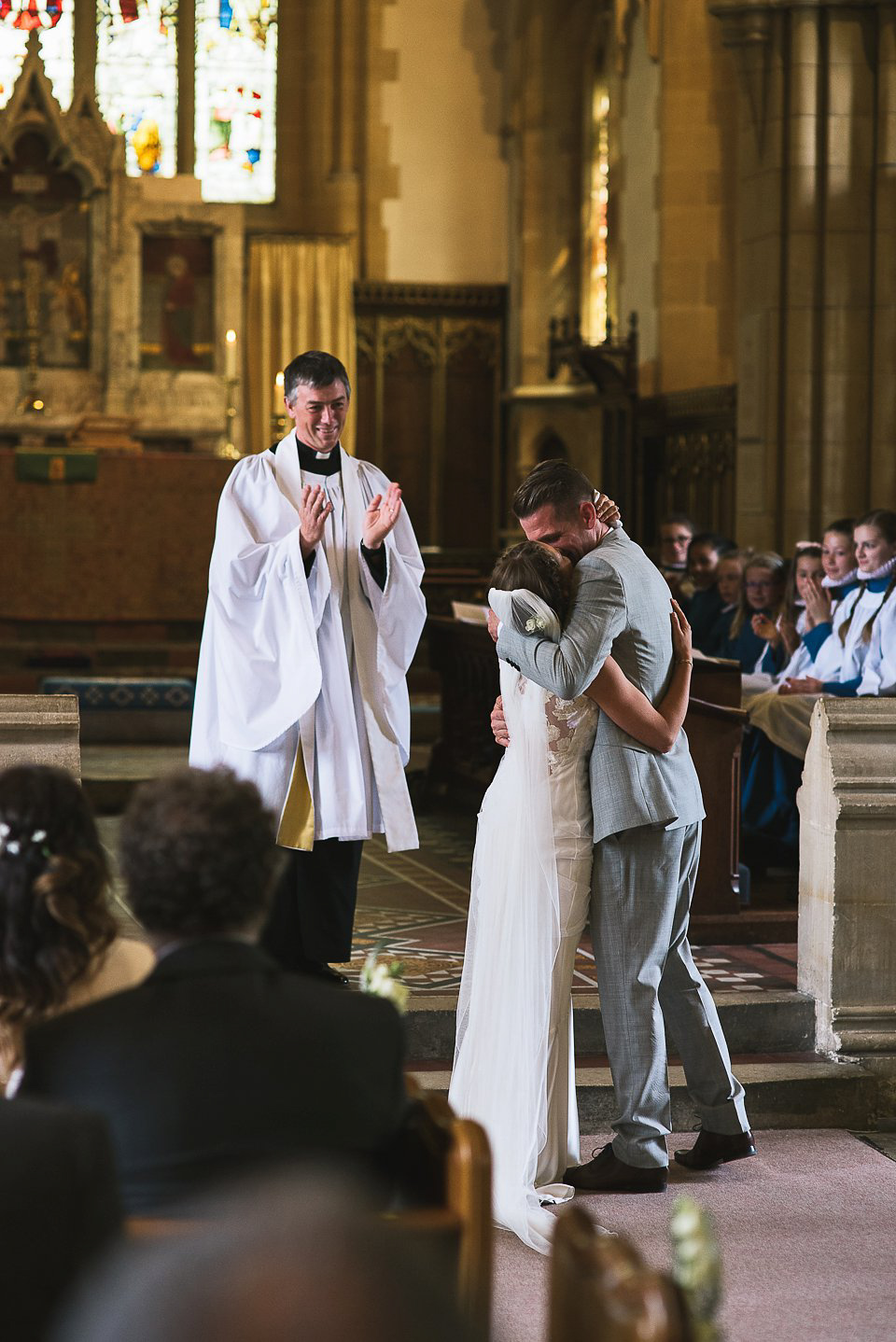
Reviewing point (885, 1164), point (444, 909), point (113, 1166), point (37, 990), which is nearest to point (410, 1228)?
point (113, 1166)

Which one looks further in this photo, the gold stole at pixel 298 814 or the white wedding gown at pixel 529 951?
the gold stole at pixel 298 814

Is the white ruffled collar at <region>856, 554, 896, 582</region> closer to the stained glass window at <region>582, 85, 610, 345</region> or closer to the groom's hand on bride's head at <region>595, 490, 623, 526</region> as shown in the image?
the groom's hand on bride's head at <region>595, 490, 623, 526</region>

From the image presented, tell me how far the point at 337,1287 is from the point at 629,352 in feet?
41.2

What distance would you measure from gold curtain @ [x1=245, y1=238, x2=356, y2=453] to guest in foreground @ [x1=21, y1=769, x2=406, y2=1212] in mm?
13458

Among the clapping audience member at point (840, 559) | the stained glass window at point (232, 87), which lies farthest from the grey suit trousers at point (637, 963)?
the stained glass window at point (232, 87)

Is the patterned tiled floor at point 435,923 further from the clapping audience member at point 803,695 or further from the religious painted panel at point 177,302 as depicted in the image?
the religious painted panel at point 177,302

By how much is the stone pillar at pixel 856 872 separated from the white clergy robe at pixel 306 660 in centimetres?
108

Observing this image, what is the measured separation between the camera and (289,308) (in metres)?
15.3

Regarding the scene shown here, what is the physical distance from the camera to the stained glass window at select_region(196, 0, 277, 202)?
15781 millimetres

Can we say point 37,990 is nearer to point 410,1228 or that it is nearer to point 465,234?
point 410,1228

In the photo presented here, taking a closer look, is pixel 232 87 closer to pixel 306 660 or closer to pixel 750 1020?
pixel 306 660

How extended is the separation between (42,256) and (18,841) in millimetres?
12603

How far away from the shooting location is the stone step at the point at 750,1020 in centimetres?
472

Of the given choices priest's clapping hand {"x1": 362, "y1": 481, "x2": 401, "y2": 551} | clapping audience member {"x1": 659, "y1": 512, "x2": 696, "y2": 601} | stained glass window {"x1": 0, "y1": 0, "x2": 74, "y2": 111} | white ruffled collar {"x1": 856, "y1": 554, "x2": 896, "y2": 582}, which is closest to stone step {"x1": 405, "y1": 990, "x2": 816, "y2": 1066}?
priest's clapping hand {"x1": 362, "y1": 481, "x2": 401, "y2": 551}
